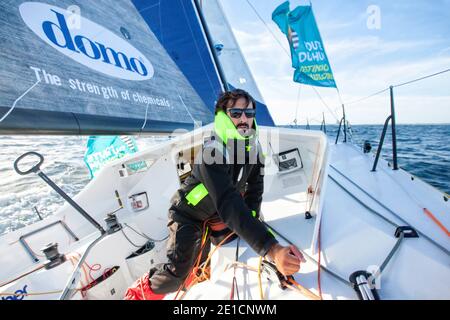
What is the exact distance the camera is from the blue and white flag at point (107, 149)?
4.95 meters

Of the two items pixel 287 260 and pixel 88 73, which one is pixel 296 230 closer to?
pixel 287 260

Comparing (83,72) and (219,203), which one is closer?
(219,203)

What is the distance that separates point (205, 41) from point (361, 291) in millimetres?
3487

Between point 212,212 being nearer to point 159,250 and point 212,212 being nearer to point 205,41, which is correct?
point 159,250

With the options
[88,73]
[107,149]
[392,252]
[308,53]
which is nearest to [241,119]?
[392,252]

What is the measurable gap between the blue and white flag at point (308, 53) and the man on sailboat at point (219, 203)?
3543 millimetres

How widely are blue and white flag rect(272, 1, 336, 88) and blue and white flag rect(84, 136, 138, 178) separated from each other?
3.79 metres

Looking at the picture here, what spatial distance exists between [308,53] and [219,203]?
4484 millimetres

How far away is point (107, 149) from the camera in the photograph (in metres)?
5.09

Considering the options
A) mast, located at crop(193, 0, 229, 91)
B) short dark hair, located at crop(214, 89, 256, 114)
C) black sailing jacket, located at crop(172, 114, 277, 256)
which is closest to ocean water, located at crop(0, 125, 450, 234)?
black sailing jacket, located at crop(172, 114, 277, 256)

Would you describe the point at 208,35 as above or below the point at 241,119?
above

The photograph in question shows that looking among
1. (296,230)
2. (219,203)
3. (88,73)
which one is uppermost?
(88,73)

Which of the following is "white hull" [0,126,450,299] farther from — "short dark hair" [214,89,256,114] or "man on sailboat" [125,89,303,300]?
"short dark hair" [214,89,256,114]

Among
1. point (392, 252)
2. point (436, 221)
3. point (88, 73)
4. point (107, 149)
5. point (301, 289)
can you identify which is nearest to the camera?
point (301, 289)
